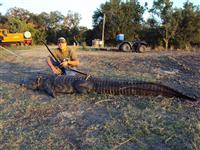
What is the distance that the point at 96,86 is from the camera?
21.5 ft

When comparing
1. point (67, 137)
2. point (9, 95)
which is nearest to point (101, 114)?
point (67, 137)

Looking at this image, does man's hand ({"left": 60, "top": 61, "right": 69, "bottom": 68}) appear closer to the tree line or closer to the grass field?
the grass field

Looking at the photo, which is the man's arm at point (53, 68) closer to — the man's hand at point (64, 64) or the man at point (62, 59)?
the man at point (62, 59)

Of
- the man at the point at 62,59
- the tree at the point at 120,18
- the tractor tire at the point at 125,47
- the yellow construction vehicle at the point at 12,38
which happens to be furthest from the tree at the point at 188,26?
the man at the point at 62,59

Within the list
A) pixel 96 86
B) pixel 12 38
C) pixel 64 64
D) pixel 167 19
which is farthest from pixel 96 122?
pixel 167 19

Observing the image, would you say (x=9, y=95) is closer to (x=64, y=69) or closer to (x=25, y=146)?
(x=64, y=69)

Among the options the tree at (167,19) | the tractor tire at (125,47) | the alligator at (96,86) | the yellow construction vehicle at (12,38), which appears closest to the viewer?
the alligator at (96,86)

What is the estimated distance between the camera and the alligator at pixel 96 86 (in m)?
6.12

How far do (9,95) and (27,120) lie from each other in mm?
1736

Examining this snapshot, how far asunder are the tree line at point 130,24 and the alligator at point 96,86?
21585mm

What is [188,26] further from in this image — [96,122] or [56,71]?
[96,122]

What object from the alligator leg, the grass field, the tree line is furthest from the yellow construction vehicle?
the alligator leg

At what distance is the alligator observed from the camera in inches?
241

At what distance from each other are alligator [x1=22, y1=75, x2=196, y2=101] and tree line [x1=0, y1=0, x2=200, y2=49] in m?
21.6
